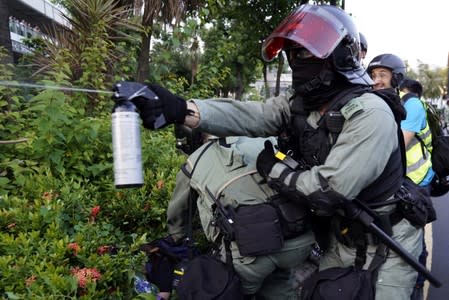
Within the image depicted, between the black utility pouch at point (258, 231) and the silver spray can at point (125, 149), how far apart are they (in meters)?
0.54

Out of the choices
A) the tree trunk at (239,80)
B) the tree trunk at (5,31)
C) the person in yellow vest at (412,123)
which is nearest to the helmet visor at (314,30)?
the person in yellow vest at (412,123)

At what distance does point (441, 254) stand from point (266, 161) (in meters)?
4.02

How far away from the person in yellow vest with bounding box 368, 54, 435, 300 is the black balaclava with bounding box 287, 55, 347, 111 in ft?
5.59

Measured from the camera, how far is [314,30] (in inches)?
78.7

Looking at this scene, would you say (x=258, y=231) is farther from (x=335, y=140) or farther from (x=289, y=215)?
(x=335, y=140)

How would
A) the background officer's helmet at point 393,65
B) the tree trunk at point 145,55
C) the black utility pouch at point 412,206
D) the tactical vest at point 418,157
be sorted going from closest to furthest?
the black utility pouch at point 412,206, the tactical vest at point 418,157, the background officer's helmet at point 393,65, the tree trunk at point 145,55

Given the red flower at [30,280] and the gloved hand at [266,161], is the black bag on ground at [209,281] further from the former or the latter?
the red flower at [30,280]

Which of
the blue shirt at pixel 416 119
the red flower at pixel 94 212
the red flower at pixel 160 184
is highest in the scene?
the blue shirt at pixel 416 119

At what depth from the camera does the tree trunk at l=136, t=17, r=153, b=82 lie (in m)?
6.01

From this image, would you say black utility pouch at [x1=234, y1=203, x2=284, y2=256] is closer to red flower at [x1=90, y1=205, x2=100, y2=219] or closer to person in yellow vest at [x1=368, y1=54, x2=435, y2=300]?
red flower at [x1=90, y1=205, x2=100, y2=219]

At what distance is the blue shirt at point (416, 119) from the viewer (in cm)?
361

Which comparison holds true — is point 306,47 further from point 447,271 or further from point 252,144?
point 447,271

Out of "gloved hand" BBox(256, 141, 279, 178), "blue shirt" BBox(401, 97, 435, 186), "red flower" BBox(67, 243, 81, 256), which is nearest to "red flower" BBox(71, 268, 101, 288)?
"red flower" BBox(67, 243, 81, 256)

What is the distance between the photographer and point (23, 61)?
4.97 m
